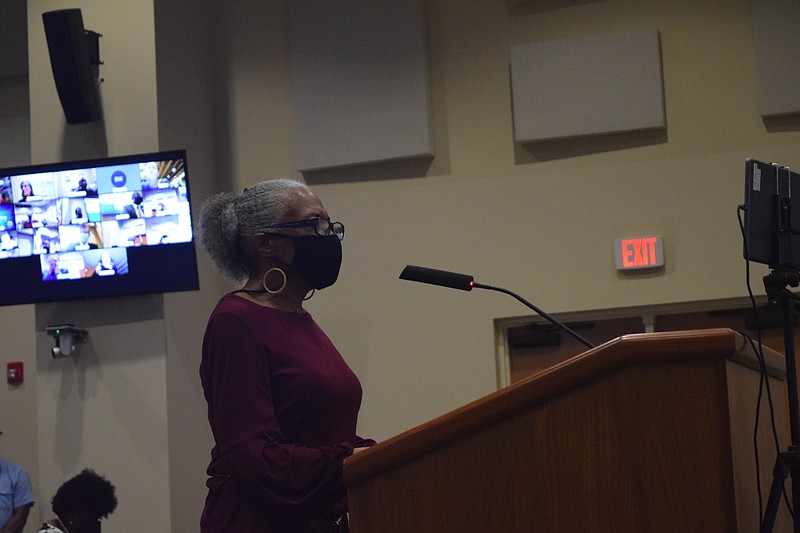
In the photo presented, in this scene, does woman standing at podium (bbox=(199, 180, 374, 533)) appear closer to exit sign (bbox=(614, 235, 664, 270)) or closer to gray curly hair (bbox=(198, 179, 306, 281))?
gray curly hair (bbox=(198, 179, 306, 281))

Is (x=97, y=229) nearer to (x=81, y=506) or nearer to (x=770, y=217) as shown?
(x=81, y=506)

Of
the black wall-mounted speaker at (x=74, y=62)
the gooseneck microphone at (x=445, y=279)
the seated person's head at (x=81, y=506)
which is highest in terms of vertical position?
the black wall-mounted speaker at (x=74, y=62)

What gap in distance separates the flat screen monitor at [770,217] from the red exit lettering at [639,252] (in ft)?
6.77

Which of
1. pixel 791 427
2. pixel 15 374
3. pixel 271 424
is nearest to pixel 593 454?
pixel 271 424

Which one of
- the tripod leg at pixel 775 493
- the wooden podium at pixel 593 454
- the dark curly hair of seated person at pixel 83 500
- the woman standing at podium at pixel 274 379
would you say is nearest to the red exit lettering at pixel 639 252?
the dark curly hair of seated person at pixel 83 500

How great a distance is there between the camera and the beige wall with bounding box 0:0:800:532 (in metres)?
4.54

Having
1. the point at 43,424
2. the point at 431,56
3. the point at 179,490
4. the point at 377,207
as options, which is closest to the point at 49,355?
the point at 43,424

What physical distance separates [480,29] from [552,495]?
3.87m

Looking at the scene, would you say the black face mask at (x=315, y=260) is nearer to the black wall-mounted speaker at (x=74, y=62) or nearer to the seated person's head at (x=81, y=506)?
the seated person's head at (x=81, y=506)

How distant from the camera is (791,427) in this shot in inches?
78.7

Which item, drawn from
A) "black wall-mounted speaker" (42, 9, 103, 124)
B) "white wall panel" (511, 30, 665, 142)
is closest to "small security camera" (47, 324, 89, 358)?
"black wall-mounted speaker" (42, 9, 103, 124)

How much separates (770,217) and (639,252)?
2149 mm

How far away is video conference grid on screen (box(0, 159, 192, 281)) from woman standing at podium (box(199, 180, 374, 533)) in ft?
7.83

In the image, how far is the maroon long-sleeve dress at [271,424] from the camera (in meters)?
1.75
